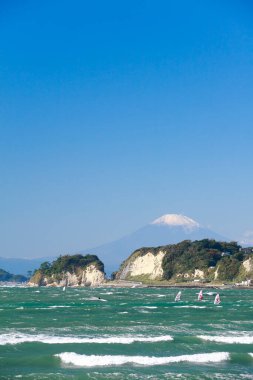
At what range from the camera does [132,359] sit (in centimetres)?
3391

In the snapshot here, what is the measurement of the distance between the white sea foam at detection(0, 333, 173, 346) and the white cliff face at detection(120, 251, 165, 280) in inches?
5669

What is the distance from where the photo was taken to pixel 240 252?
182 metres

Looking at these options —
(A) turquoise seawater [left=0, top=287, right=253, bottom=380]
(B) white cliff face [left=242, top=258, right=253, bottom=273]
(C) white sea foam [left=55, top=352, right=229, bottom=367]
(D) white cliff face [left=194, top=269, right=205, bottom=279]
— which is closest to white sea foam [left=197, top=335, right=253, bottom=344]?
(A) turquoise seawater [left=0, top=287, right=253, bottom=380]

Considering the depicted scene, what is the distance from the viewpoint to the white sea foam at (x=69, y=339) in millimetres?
40188

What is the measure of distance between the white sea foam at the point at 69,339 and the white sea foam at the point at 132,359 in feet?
18.0

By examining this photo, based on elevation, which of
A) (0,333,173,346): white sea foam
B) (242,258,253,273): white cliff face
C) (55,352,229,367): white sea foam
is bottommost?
(55,352,229,367): white sea foam

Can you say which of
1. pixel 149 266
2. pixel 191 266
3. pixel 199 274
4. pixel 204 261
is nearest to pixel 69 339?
pixel 199 274

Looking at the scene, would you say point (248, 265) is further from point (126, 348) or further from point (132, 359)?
point (132, 359)

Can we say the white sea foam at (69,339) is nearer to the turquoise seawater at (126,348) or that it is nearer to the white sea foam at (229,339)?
the turquoise seawater at (126,348)

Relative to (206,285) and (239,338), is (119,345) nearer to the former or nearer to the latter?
(239,338)

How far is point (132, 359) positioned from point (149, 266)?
160600 millimetres

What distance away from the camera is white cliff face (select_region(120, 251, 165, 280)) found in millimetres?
188500

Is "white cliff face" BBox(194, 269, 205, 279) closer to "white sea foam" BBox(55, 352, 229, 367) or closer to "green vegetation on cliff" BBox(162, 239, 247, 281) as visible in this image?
"green vegetation on cliff" BBox(162, 239, 247, 281)

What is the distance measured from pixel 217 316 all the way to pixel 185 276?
117 metres
